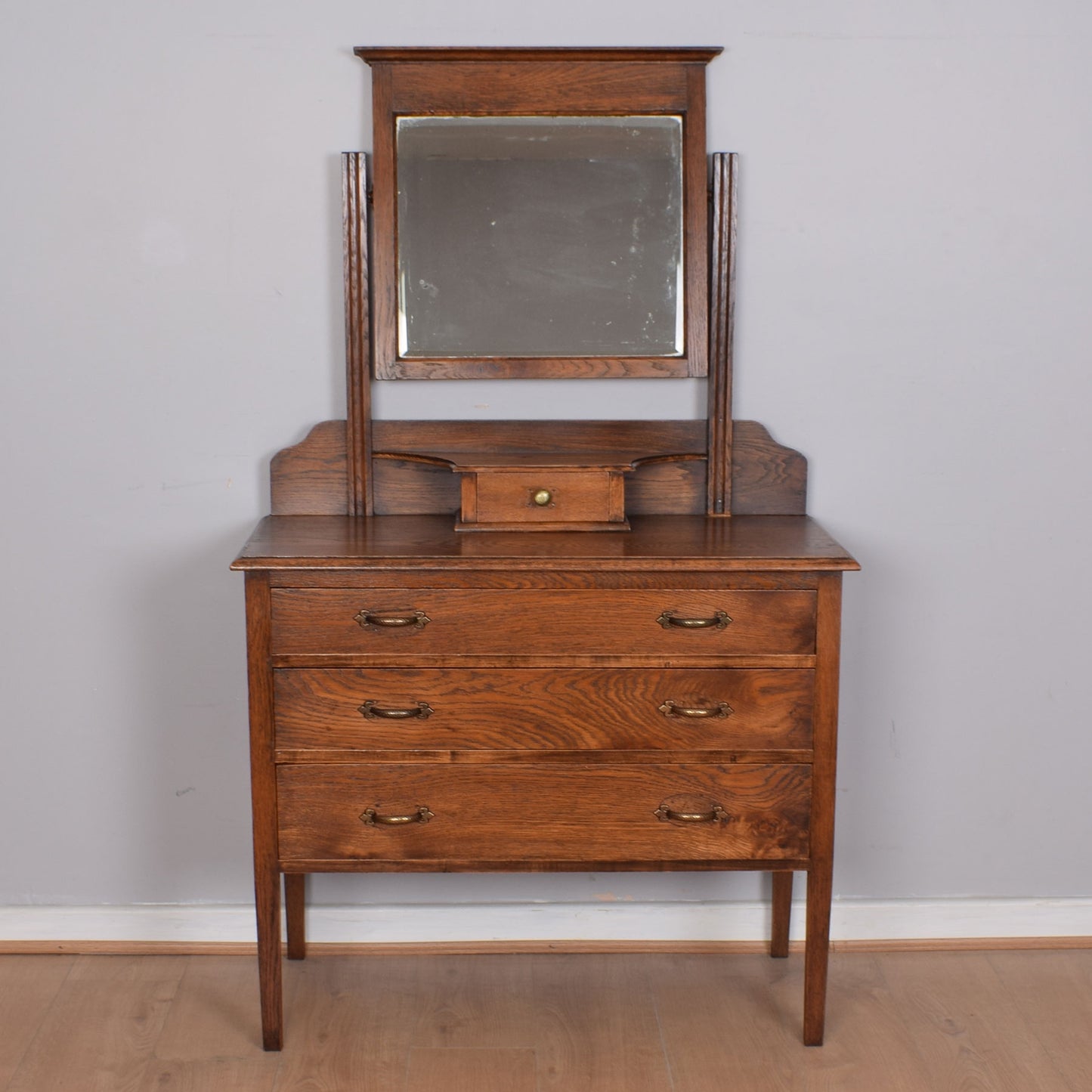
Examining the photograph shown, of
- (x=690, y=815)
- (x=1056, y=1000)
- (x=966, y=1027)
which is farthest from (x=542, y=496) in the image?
(x=1056, y=1000)

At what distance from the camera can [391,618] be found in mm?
2225

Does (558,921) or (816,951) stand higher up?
(816,951)

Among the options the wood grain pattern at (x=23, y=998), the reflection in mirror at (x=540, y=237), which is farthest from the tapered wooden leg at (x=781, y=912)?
the wood grain pattern at (x=23, y=998)

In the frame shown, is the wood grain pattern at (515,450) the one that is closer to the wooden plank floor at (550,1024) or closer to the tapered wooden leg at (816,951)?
the tapered wooden leg at (816,951)

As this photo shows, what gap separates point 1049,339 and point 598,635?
1197 millimetres

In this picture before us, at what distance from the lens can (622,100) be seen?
2.50 m

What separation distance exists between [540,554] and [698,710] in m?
0.40

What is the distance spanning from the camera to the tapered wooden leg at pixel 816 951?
7.63ft

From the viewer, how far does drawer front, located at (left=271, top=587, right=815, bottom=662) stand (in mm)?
2223

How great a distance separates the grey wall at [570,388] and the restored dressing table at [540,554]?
0.08m

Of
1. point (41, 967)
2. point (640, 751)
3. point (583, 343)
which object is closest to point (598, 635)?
point (640, 751)

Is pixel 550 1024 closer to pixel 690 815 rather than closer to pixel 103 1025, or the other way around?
pixel 690 815

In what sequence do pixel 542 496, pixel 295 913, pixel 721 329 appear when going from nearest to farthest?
pixel 542 496 → pixel 721 329 → pixel 295 913

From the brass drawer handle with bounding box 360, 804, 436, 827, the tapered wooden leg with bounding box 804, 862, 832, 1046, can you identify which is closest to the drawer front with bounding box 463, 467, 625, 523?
the brass drawer handle with bounding box 360, 804, 436, 827
